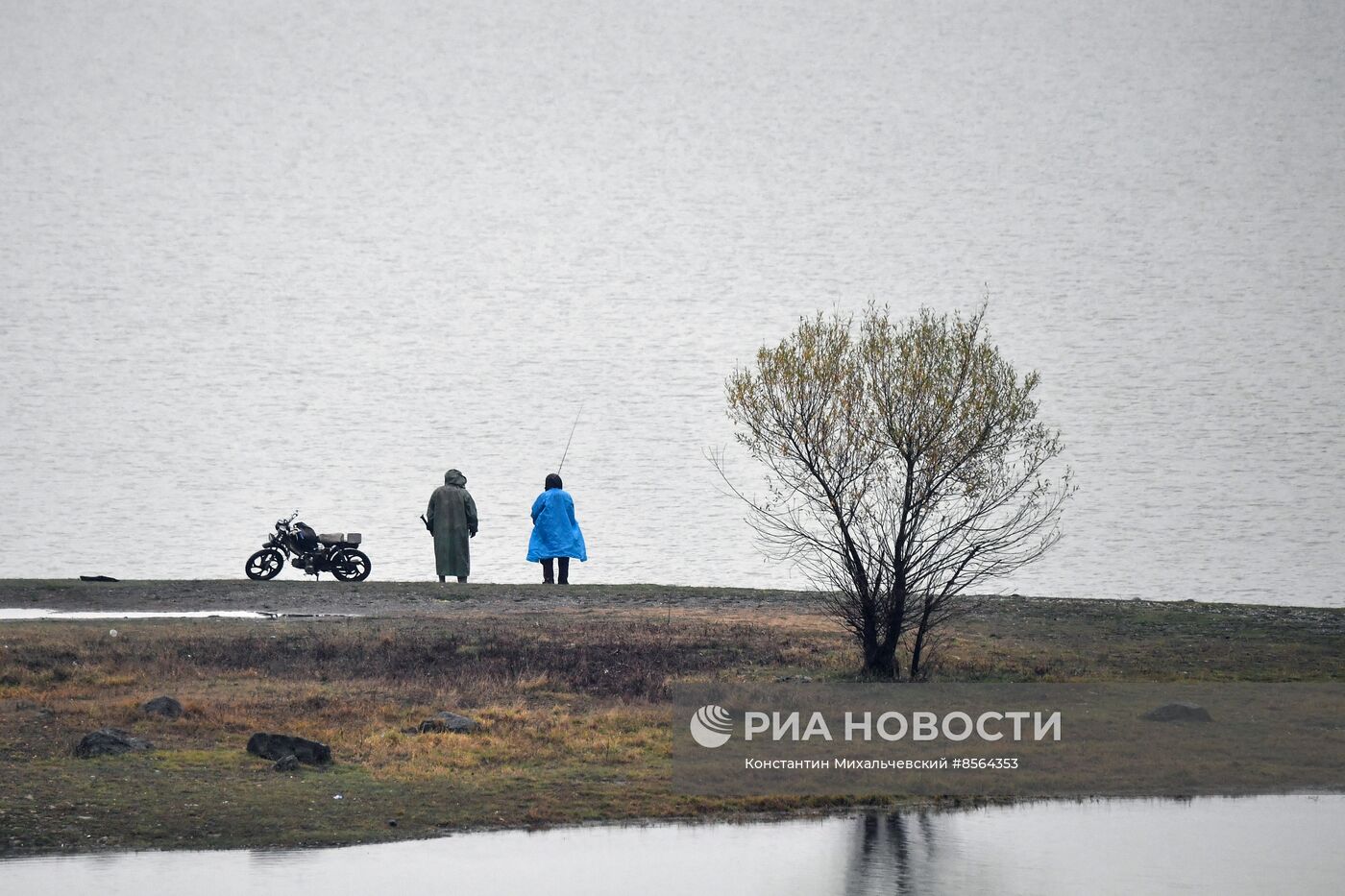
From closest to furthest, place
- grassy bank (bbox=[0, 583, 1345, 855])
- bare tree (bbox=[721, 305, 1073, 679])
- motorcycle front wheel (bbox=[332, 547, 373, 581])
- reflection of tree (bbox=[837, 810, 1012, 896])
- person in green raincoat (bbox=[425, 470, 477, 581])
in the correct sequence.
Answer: reflection of tree (bbox=[837, 810, 1012, 896])
grassy bank (bbox=[0, 583, 1345, 855])
bare tree (bbox=[721, 305, 1073, 679])
person in green raincoat (bbox=[425, 470, 477, 581])
motorcycle front wheel (bbox=[332, 547, 373, 581])

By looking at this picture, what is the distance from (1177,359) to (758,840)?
72.3 metres

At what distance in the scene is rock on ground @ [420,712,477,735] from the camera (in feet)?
45.5

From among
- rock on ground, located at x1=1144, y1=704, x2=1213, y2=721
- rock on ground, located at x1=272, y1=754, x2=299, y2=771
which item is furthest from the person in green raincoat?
rock on ground, located at x1=272, y1=754, x2=299, y2=771

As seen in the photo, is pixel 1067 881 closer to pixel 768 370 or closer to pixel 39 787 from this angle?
pixel 39 787

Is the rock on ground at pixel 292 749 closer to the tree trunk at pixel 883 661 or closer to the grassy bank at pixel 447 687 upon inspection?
the grassy bank at pixel 447 687

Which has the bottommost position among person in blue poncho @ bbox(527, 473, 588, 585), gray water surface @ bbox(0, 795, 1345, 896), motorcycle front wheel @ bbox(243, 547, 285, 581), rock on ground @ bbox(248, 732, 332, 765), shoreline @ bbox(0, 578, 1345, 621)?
gray water surface @ bbox(0, 795, 1345, 896)

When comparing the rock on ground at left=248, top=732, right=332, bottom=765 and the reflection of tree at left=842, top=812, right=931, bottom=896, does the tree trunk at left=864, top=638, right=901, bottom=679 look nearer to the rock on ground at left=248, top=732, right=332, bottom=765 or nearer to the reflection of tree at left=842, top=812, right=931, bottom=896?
the reflection of tree at left=842, top=812, right=931, bottom=896

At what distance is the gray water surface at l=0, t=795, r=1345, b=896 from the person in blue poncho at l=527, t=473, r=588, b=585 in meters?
16.2

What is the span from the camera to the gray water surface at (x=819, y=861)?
28.0ft

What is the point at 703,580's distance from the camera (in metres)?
50.8

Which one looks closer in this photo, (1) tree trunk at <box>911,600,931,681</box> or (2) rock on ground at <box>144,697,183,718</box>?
(2) rock on ground at <box>144,697,183,718</box>

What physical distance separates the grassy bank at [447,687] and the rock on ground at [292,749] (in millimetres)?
126

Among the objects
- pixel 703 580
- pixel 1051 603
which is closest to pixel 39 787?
pixel 1051 603

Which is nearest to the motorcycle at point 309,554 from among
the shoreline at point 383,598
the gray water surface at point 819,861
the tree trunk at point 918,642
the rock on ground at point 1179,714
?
the shoreline at point 383,598
